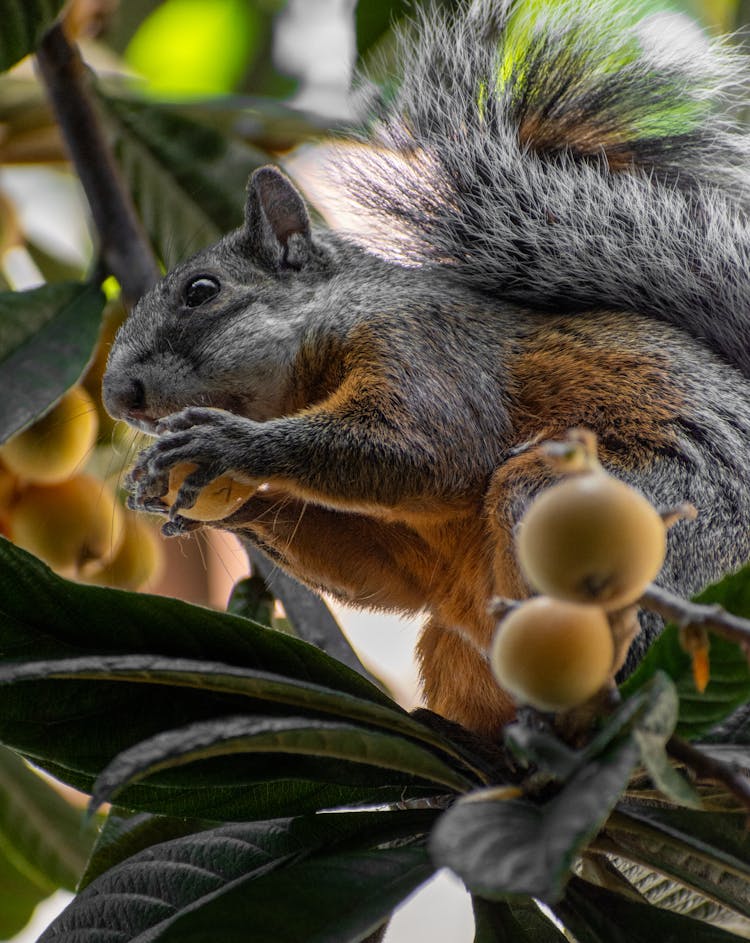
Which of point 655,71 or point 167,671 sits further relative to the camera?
point 655,71

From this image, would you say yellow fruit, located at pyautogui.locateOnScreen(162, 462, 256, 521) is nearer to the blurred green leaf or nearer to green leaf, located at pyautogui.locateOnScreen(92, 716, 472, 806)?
green leaf, located at pyautogui.locateOnScreen(92, 716, 472, 806)

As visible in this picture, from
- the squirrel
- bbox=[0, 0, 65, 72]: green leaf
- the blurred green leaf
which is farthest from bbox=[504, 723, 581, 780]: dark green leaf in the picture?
the blurred green leaf

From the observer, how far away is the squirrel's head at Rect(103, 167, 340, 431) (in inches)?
49.3

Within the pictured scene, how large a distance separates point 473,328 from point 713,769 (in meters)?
0.76

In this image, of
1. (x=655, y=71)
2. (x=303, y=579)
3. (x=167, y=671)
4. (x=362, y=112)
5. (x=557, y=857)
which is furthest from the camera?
(x=362, y=112)

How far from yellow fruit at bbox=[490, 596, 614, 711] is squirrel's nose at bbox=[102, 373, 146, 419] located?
2.51 feet

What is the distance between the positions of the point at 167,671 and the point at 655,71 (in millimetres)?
1049

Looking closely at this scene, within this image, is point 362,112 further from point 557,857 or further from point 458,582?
point 557,857

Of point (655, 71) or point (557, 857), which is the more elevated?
point (655, 71)

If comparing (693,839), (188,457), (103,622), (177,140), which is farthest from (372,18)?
(693,839)

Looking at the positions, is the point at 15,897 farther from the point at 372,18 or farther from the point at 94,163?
the point at 372,18

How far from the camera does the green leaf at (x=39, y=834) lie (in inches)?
53.9

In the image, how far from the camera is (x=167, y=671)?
2.19ft

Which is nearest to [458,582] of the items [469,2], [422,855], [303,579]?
[303,579]
